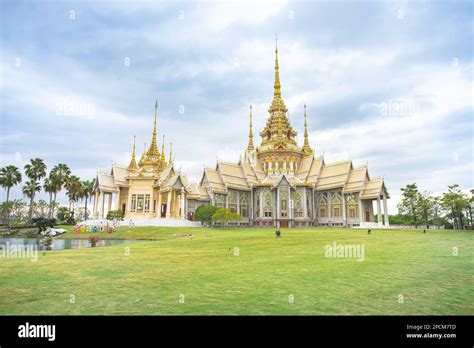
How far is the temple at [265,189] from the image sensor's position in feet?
158

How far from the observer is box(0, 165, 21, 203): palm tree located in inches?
2072

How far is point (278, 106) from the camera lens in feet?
218

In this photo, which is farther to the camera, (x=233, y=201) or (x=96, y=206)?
(x=233, y=201)

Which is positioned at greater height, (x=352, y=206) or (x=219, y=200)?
(x=219, y=200)

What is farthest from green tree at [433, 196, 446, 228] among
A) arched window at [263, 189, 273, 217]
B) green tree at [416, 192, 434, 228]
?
arched window at [263, 189, 273, 217]

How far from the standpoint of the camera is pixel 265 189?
2202 inches

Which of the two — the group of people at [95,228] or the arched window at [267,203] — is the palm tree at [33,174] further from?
the arched window at [267,203]

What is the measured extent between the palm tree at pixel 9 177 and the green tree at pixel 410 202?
66584mm

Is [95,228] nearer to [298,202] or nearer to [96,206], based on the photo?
[96,206]
